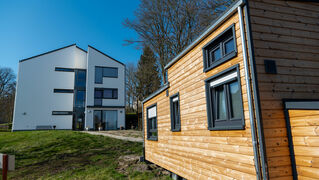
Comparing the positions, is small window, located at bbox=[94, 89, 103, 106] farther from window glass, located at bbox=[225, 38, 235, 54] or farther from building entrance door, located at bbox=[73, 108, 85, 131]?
window glass, located at bbox=[225, 38, 235, 54]

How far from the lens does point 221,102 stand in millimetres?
4504

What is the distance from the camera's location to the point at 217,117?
4.57m

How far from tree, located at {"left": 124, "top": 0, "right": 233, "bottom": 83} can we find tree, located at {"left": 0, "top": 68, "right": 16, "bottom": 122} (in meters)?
33.0

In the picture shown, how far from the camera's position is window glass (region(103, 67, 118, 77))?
1030 inches

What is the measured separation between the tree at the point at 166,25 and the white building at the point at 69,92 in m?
12.6

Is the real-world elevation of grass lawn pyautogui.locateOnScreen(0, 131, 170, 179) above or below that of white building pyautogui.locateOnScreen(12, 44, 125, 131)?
below

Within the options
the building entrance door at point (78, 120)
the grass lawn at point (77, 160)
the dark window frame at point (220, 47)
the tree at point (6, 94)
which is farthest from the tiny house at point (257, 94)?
the tree at point (6, 94)

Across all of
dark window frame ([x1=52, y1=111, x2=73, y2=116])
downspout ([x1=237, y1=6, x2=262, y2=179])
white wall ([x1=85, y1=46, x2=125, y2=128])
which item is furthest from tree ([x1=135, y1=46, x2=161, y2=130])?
downspout ([x1=237, y1=6, x2=262, y2=179])

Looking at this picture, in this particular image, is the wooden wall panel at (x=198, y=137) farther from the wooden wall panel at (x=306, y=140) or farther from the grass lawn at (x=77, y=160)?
the grass lawn at (x=77, y=160)

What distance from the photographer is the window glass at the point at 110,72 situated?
26.2 meters

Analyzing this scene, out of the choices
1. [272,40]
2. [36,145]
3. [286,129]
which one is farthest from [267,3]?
[36,145]

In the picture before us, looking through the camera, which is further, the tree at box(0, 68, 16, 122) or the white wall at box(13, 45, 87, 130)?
the tree at box(0, 68, 16, 122)

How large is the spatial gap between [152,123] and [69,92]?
67.1 ft

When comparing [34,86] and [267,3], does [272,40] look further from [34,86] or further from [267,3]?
[34,86]
